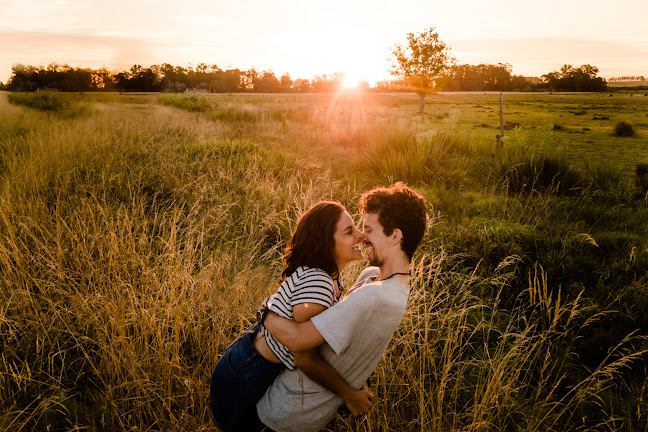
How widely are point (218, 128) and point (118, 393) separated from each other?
1294cm

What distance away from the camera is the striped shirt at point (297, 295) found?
1.74 metres

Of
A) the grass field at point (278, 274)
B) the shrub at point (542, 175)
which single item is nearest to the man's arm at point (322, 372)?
the grass field at point (278, 274)

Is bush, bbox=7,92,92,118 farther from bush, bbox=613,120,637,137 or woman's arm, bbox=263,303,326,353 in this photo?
bush, bbox=613,120,637,137

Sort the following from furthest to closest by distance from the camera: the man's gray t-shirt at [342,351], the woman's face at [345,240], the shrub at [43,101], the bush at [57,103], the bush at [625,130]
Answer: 1. the shrub at [43,101]
2. the bush at [625,130]
3. the bush at [57,103]
4. the woman's face at [345,240]
5. the man's gray t-shirt at [342,351]

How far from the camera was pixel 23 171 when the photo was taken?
20.7ft

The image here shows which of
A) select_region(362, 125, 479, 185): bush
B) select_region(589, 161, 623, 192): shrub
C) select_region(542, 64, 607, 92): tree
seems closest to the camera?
select_region(589, 161, 623, 192): shrub

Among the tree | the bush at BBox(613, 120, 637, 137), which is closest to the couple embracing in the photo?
the bush at BBox(613, 120, 637, 137)

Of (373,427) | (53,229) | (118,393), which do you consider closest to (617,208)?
(373,427)

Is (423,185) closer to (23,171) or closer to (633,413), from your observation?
(633,413)

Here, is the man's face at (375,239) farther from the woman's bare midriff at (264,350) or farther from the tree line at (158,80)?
the tree line at (158,80)

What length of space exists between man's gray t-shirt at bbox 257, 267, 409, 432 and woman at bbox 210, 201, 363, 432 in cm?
9

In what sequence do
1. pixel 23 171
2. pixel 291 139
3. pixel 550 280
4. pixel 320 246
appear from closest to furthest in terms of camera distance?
pixel 320 246, pixel 550 280, pixel 23 171, pixel 291 139

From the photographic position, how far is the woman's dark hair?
1.88m

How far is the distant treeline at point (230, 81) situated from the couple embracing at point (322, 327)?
29314 mm
